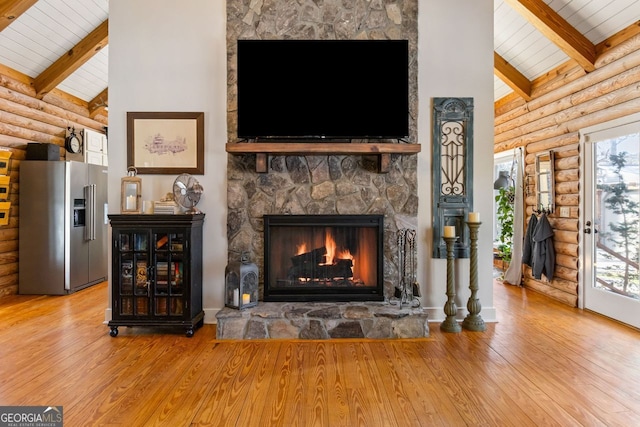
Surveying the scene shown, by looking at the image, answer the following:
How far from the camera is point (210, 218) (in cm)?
359

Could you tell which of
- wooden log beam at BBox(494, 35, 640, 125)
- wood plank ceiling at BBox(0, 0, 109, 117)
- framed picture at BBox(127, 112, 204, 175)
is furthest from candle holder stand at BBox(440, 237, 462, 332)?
wood plank ceiling at BBox(0, 0, 109, 117)

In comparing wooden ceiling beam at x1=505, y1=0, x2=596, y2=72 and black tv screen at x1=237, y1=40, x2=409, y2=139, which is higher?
wooden ceiling beam at x1=505, y1=0, x2=596, y2=72

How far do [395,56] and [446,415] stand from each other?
2.77 metres

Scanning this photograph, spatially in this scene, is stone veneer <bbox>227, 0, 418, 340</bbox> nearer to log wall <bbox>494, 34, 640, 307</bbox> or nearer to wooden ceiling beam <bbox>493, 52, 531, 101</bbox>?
log wall <bbox>494, 34, 640, 307</bbox>

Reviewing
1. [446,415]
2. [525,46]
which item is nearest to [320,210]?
[446,415]

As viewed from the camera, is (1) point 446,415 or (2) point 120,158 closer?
(1) point 446,415

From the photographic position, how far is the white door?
3.52 meters

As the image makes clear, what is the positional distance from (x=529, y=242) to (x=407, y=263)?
227 cm

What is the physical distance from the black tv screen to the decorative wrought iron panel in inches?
17.5

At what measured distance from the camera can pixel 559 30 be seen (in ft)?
12.6

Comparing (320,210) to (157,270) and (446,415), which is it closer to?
(157,270)

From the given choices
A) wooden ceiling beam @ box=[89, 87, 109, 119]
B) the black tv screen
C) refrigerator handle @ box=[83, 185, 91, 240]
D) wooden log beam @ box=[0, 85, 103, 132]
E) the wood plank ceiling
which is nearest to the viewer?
the black tv screen

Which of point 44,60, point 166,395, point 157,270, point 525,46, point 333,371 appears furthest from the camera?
point 44,60

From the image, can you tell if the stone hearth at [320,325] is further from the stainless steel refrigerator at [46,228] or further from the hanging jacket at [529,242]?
the stainless steel refrigerator at [46,228]
